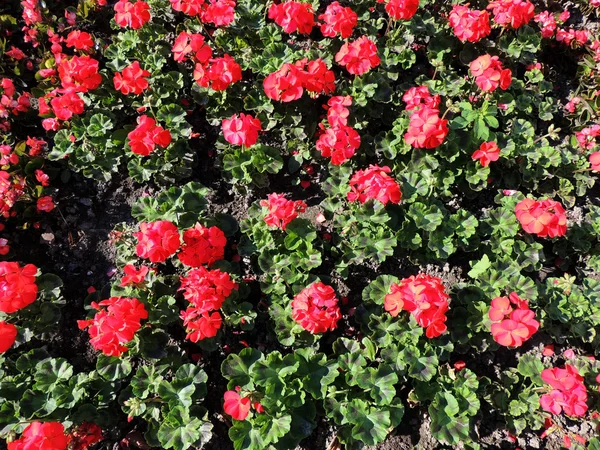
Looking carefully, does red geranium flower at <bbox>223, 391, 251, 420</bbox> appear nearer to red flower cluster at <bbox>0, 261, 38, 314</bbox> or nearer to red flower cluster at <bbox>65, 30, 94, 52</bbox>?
red flower cluster at <bbox>0, 261, 38, 314</bbox>

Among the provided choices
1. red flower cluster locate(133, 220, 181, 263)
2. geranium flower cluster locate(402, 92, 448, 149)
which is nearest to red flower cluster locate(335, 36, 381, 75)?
geranium flower cluster locate(402, 92, 448, 149)

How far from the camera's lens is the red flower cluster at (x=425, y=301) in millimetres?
2746

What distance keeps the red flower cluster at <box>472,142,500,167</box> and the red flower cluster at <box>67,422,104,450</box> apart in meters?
3.33

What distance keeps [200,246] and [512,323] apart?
81.0 inches

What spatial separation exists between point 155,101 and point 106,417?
2.55 metres

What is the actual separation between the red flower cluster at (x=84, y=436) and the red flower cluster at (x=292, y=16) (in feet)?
10.9

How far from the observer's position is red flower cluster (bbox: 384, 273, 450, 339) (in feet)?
9.01

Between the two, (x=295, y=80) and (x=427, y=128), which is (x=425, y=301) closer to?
(x=427, y=128)

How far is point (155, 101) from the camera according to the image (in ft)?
13.0

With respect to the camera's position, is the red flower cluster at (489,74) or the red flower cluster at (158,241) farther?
the red flower cluster at (489,74)

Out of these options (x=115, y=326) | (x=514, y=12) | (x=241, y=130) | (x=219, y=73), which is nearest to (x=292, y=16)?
(x=219, y=73)

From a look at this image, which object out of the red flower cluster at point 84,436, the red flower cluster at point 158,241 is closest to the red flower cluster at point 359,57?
the red flower cluster at point 158,241

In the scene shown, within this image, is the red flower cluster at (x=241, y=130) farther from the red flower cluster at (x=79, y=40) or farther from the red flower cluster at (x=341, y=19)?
the red flower cluster at (x=79, y=40)

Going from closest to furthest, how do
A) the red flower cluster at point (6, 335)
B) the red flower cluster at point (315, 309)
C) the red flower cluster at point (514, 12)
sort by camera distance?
the red flower cluster at point (6, 335) < the red flower cluster at point (315, 309) < the red flower cluster at point (514, 12)
